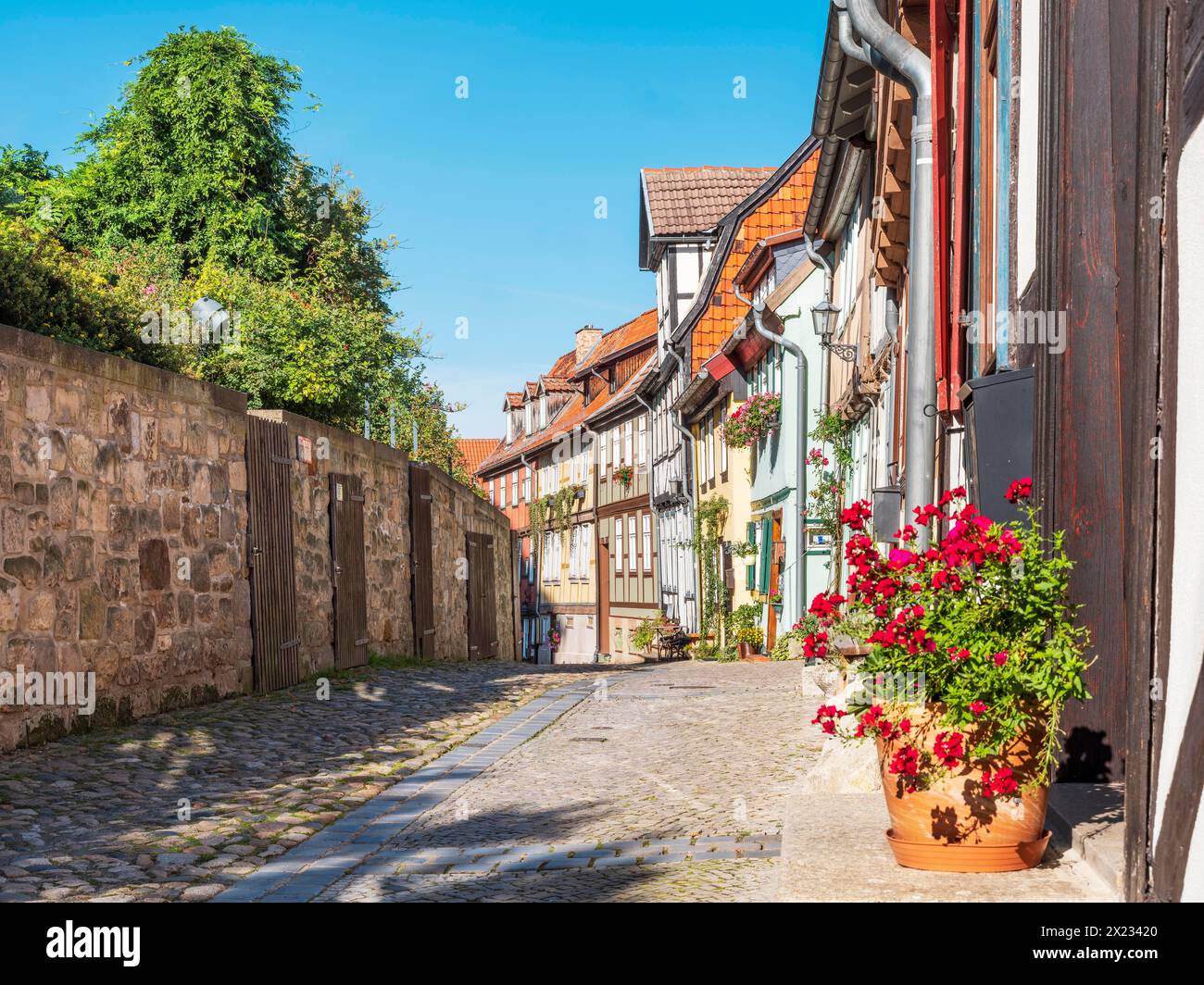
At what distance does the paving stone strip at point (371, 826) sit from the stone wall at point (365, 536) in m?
3.10

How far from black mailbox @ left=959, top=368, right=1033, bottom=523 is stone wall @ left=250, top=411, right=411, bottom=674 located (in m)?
7.47

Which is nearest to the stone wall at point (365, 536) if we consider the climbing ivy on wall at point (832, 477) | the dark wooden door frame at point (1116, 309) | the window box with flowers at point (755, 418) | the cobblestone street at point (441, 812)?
the cobblestone street at point (441, 812)

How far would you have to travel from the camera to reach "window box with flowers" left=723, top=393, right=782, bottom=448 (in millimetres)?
→ 22281

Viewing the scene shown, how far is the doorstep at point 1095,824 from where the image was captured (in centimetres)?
403

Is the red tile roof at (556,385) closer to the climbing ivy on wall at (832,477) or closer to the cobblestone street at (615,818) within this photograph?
the climbing ivy on wall at (832,477)

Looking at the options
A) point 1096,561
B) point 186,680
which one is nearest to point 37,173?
point 186,680

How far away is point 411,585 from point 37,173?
22.1m

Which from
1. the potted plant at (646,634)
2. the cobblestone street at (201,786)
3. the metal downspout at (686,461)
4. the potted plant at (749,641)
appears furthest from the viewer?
the metal downspout at (686,461)

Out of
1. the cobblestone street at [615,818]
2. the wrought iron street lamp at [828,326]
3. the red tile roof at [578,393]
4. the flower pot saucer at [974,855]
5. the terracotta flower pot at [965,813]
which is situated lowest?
the cobblestone street at [615,818]

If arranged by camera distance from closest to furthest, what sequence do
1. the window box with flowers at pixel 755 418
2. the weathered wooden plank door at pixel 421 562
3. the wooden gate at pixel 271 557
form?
the wooden gate at pixel 271 557 < the weathered wooden plank door at pixel 421 562 < the window box with flowers at pixel 755 418

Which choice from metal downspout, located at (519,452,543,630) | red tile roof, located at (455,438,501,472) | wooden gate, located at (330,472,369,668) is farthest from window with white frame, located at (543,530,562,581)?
wooden gate, located at (330,472,369,668)

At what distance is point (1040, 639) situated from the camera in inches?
160

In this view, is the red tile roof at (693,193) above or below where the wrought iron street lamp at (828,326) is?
above
